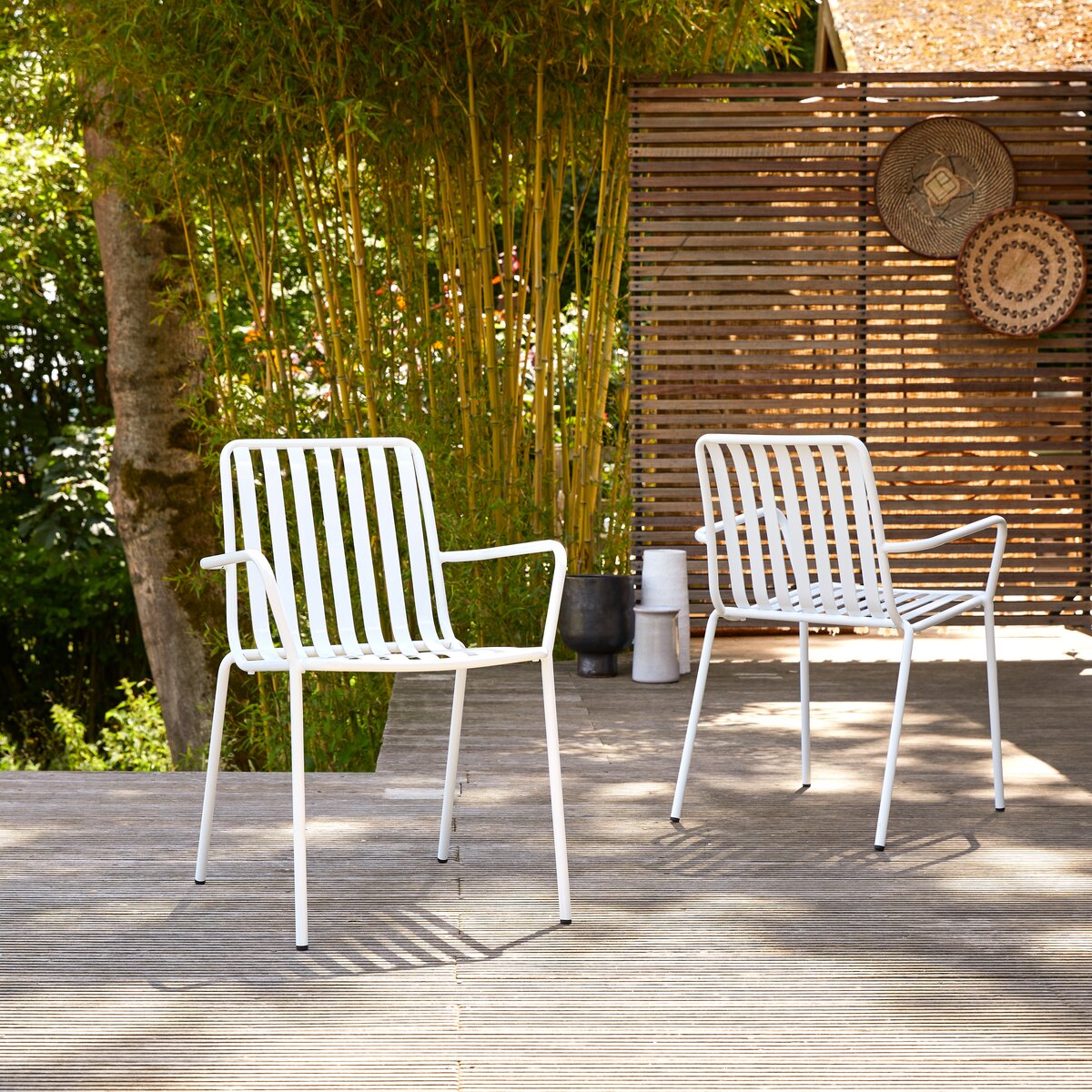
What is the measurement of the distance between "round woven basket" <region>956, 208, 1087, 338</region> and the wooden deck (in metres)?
2.22

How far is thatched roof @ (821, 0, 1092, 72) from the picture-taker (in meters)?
7.71

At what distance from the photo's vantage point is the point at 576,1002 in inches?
84.7

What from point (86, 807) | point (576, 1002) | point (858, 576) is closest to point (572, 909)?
point (576, 1002)

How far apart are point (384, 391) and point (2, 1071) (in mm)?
3617

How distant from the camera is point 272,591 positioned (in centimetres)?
237

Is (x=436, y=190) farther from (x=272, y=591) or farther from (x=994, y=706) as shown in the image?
(x=272, y=591)

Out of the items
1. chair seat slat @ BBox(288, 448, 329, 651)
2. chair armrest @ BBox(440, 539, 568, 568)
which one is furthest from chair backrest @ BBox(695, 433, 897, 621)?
chair seat slat @ BBox(288, 448, 329, 651)

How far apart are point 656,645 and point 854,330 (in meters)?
1.71

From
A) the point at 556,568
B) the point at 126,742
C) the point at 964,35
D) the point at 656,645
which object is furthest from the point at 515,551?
the point at 126,742

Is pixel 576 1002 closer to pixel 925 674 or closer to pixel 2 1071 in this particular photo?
pixel 2 1071

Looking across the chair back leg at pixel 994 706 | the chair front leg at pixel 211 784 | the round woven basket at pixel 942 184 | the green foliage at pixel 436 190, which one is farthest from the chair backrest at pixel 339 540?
the round woven basket at pixel 942 184

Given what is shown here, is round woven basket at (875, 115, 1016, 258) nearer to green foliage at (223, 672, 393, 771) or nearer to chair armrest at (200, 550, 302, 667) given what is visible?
green foliage at (223, 672, 393, 771)

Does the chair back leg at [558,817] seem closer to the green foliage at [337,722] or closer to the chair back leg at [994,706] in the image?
the chair back leg at [994,706]

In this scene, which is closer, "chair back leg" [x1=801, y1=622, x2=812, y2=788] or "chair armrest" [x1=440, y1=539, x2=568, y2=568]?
"chair armrest" [x1=440, y1=539, x2=568, y2=568]
